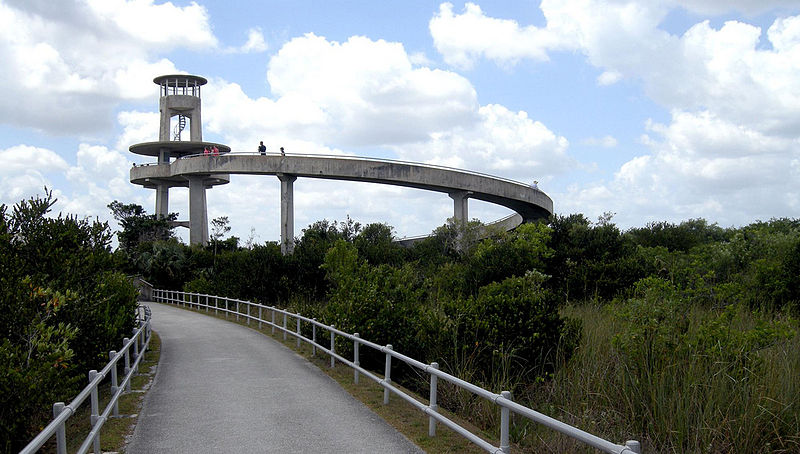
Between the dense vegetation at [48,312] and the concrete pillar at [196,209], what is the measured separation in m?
43.7

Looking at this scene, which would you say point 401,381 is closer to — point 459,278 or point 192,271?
point 459,278

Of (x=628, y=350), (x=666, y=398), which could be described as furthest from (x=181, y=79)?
(x=666, y=398)

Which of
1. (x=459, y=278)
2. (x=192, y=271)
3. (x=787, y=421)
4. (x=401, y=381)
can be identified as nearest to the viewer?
(x=787, y=421)

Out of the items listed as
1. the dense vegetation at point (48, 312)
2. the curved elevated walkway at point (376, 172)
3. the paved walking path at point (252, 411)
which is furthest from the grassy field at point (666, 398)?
the curved elevated walkway at point (376, 172)

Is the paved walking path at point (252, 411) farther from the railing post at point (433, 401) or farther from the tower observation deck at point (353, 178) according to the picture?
the tower observation deck at point (353, 178)

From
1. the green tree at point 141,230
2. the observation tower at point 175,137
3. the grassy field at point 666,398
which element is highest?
the observation tower at point 175,137

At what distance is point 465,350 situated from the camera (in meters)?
11.5

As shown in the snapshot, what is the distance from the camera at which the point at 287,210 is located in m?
47.8

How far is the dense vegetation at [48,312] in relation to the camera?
792cm

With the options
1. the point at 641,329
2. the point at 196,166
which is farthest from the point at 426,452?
the point at 196,166

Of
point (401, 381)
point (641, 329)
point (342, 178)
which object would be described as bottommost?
point (401, 381)

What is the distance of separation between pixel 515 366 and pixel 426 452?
430 cm

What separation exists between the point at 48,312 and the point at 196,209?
52.4 metres

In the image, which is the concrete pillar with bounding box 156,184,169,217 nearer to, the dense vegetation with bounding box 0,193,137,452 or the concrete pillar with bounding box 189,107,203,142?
the concrete pillar with bounding box 189,107,203,142
